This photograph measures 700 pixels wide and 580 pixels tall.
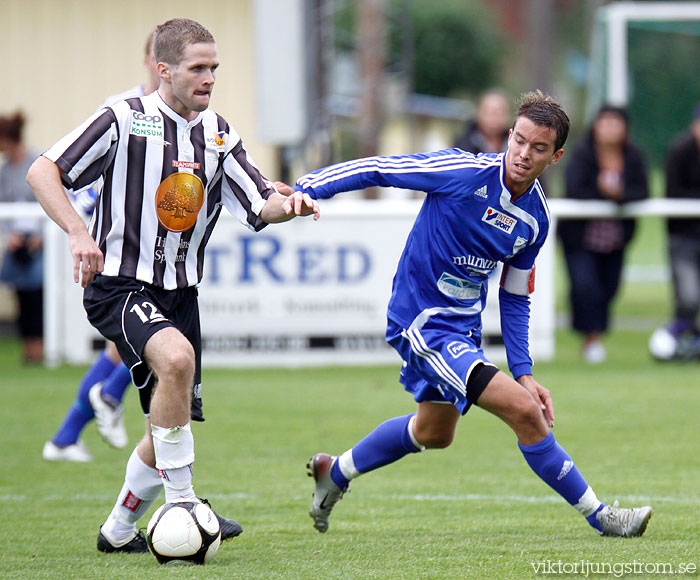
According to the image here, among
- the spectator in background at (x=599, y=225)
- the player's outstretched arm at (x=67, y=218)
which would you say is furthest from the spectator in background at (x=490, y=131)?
the player's outstretched arm at (x=67, y=218)

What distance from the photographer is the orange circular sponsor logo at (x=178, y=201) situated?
4.68 metres

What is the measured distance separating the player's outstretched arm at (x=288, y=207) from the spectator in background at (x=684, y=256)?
7.00 metres

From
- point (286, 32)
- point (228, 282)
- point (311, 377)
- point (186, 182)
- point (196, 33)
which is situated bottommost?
point (311, 377)

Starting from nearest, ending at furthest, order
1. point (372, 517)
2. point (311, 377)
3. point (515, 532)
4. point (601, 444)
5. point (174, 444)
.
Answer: point (174, 444) → point (515, 532) → point (372, 517) → point (601, 444) → point (311, 377)

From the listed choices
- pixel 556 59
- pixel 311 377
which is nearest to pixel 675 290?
pixel 311 377

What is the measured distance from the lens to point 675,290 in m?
11.2

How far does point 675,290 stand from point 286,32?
459 centimetres

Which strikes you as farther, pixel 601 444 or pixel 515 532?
pixel 601 444

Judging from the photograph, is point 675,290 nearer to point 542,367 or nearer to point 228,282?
point 542,367

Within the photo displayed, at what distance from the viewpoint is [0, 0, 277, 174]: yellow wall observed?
1451cm

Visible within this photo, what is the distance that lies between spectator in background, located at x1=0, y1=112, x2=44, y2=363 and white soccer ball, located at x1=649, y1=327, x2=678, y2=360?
18.6ft

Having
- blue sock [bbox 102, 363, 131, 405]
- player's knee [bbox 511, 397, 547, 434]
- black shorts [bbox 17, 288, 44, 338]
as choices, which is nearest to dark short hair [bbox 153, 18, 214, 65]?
player's knee [bbox 511, 397, 547, 434]

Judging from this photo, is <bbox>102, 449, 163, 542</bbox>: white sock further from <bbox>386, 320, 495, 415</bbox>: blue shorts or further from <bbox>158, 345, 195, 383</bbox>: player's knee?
<bbox>386, 320, 495, 415</bbox>: blue shorts

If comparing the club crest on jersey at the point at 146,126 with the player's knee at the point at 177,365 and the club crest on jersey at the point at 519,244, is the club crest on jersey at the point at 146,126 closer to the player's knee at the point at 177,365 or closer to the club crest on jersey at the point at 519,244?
the player's knee at the point at 177,365
